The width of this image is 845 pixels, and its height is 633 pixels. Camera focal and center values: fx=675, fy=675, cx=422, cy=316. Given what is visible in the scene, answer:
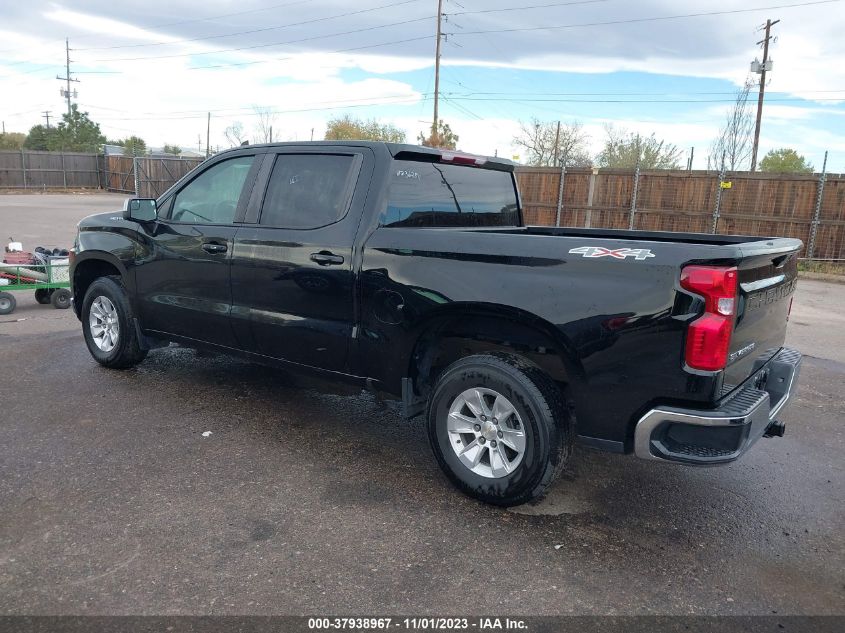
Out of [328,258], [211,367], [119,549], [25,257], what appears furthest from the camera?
[25,257]

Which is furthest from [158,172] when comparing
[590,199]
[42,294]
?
[42,294]

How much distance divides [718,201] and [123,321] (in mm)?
15215

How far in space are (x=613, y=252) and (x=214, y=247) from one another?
2884 millimetres

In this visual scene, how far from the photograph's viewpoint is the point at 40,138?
65312mm

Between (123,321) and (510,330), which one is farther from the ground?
(510,330)

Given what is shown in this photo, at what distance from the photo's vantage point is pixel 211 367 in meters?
6.13

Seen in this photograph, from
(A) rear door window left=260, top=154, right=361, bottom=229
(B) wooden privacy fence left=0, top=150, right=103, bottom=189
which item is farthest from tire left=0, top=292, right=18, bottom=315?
(B) wooden privacy fence left=0, top=150, right=103, bottom=189

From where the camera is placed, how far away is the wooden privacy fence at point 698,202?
15.6 meters

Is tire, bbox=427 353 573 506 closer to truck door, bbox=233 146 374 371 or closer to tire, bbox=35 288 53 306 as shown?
truck door, bbox=233 146 374 371

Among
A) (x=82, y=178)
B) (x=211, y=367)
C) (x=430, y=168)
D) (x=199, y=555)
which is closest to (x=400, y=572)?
(x=199, y=555)

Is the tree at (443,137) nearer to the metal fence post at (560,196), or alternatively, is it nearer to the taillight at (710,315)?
the metal fence post at (560,196)

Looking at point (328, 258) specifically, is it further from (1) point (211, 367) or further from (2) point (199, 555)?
(1) point (211, 367)

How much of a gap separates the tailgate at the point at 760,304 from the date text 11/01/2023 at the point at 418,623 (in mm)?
1460

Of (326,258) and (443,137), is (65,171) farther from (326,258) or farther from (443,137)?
(326,258)
